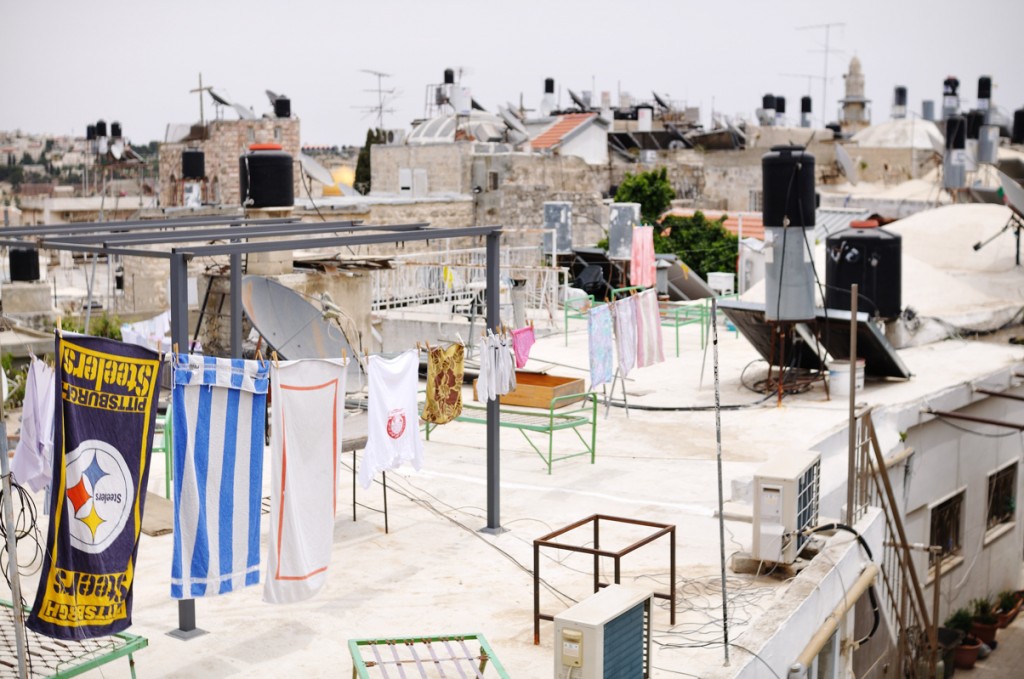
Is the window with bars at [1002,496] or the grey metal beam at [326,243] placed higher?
the grey metal beam at [326,243]

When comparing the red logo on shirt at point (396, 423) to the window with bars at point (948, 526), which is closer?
the red logo on shirt at point (396, 423)

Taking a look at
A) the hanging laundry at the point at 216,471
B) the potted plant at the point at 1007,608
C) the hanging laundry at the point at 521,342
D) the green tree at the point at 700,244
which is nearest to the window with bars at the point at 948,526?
the potted plant at the point at 1007,608

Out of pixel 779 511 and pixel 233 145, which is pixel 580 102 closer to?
pixel 233 145

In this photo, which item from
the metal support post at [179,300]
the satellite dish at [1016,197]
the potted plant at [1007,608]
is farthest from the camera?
the satellite dish at [1016,197]

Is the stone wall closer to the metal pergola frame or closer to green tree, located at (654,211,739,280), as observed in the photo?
green tree, located at (654,211,739,280)

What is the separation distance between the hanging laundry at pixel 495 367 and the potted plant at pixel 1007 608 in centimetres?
1063

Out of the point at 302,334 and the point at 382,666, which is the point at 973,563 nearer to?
the point at 302,334

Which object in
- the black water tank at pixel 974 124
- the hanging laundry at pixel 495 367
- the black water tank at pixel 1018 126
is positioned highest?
the black water tank at pixel 1018 126

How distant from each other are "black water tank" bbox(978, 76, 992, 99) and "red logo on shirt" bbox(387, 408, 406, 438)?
52.0 m

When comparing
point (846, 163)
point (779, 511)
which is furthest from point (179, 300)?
point (846, 163)

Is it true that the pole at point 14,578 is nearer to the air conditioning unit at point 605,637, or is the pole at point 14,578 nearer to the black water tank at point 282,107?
the air conditioning unit at point 605,637

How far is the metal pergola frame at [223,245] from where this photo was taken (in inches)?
323

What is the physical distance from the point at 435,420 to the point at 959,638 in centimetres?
866

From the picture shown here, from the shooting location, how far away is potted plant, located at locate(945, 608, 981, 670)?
16391mm
